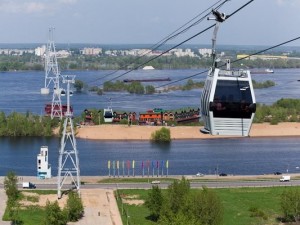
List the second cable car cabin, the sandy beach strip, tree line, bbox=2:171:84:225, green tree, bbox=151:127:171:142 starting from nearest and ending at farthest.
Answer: the second cable car cabin, tree line, bbox=2:171:84:225, green tree, bbox=151:127:171:142, the sandy beach strip

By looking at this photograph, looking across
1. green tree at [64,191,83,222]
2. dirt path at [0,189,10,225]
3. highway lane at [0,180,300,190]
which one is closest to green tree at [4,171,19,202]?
dirt path at [0,189,10,225]

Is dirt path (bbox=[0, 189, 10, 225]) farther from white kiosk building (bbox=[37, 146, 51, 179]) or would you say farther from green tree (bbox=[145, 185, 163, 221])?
green tree (bbox=[145, 185, 163, 221])

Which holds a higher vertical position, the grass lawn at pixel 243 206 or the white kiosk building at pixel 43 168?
the white kiosk building at pixel 43 168

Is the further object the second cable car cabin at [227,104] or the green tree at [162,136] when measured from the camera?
the green tree at [162,136]

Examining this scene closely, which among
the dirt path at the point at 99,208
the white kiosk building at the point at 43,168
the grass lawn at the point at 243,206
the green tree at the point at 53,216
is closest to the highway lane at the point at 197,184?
the grass lawn at the point at 243,206

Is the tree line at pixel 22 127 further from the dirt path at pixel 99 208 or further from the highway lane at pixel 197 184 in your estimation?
the dirt path at pixel 99 208

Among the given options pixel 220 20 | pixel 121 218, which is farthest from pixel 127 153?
pixel 220 20

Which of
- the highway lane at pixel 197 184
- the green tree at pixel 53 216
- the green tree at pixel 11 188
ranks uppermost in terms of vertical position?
the green tree at pixel 11 188
